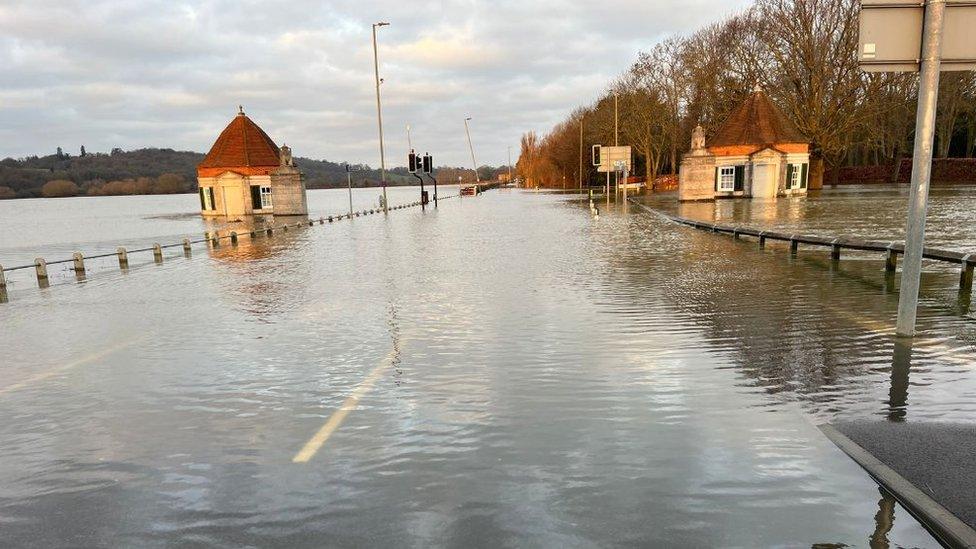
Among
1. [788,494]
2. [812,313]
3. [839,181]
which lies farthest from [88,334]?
[839,181]

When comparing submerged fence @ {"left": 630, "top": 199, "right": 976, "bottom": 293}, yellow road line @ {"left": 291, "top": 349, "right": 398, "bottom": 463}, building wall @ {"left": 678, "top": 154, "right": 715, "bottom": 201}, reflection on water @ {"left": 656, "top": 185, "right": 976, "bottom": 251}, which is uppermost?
building wall @ {"left": 678, "top": 154, "right": 715, "bottom": 201}

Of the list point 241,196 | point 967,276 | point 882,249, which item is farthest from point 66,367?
point 241,196

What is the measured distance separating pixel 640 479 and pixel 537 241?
18.2 meters

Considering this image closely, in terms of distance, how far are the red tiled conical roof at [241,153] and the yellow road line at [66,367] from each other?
5026 cm

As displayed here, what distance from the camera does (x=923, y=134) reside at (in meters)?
7.23

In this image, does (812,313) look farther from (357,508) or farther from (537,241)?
(537,241)

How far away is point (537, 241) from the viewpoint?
2233cm

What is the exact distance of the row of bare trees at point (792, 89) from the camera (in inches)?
1896

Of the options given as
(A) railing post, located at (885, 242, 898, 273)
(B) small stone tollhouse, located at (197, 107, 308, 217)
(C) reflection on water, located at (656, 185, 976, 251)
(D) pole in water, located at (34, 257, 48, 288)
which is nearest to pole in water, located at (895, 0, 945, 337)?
(A) railing post, located at (885, 242, 898, 273)

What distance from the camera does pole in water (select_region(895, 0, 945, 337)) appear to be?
7051mm

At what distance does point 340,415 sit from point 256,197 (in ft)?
179

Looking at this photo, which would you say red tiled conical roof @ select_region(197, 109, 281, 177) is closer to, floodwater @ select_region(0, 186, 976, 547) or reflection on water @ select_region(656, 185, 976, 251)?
reflection on water @ select_region(656, 185, 976, 251)

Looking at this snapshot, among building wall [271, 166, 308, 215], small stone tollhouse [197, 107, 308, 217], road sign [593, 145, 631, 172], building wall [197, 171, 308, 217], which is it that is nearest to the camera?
building wall [271, 166, 308, 215]

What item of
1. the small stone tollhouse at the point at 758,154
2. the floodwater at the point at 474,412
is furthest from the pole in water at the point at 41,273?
the small stone tollhouse at the point at 758,154
